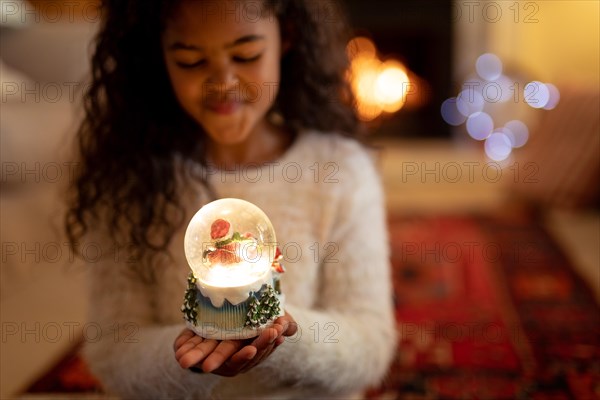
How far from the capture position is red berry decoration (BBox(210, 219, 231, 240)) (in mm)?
636

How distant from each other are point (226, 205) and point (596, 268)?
1.29 meters

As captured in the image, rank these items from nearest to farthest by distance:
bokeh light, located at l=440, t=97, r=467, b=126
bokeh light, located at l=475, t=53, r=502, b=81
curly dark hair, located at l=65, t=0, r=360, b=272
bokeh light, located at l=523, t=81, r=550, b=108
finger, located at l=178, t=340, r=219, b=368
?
finger, located at l=178, t=340, r=219, b=368, curly dark hair, located at l=65, t=0, r=360, b=272, bokeh light, located at l=523, t=81, r=550, b=108, bokeh light, located at l=475, t=53, r=502, b=81, bokeh light, located at l=440, t=97, r=467, b=126

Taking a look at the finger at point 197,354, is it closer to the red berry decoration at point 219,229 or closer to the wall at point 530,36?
the red berry decoration at point 219,229

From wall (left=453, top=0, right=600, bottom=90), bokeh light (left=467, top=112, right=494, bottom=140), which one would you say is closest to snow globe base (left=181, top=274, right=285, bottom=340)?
wall (left=453, top=0, right=600, bottom=90)

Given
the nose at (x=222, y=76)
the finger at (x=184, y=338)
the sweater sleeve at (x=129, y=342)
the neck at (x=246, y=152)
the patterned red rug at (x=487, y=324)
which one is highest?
the nose at (x=222, y=76)

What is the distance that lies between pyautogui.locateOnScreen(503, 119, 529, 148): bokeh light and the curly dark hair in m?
2.44

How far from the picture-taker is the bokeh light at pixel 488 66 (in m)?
3.36

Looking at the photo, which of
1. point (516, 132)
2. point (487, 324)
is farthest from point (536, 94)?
point (487, 324)

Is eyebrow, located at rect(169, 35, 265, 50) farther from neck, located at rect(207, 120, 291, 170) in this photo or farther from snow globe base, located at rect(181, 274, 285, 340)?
snow globe base, located at rect(181, 274, 285, 340)

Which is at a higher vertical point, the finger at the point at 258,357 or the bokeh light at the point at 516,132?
the finger at the point at 258,357

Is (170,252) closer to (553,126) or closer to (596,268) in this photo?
(596,268)

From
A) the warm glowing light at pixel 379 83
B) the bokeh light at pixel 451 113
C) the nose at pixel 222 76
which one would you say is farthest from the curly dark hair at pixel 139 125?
the bokeh light at pixel 451 113

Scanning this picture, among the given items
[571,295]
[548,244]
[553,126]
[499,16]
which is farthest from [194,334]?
[499,16]

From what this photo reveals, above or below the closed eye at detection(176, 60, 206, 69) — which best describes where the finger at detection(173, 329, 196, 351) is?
below
